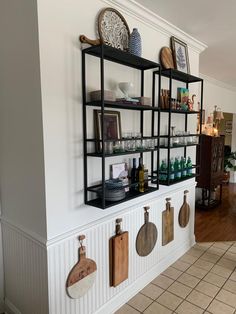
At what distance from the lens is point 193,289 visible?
2287 millimetres

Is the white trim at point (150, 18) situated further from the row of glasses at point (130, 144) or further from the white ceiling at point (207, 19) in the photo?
the row of glasses at point (130, 144)

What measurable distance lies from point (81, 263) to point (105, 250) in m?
0.25

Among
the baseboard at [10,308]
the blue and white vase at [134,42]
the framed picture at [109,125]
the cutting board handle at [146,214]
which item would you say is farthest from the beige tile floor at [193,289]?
the blue and white vase at [134,42]

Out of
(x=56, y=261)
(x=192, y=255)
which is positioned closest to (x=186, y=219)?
(x=192, y=255)

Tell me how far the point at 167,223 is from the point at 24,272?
1.48 metres

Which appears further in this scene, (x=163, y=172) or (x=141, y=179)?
(x=163, y=172)

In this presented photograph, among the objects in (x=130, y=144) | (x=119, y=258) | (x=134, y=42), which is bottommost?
(x=119, y=258)

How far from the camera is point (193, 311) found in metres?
2.00

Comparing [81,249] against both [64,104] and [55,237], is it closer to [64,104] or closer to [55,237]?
[55,237]

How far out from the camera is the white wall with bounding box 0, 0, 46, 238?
149 cm

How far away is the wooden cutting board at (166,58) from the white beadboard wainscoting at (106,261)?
4.32 ft

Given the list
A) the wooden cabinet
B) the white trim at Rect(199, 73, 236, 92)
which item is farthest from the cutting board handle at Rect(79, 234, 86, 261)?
the white trim at Rect(199, 73, 236, 92)

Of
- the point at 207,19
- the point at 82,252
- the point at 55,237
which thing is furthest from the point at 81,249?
the point at 207,19

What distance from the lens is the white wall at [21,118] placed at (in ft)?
4.87
